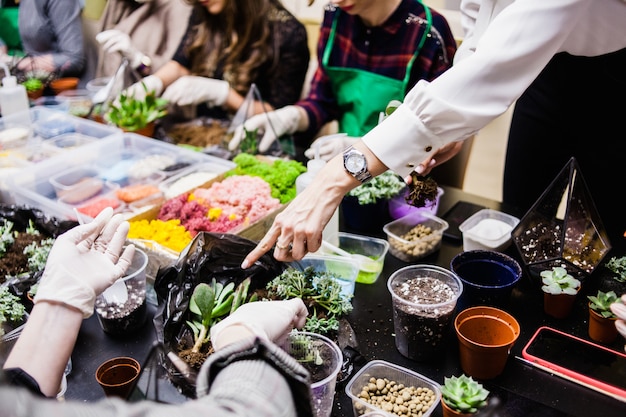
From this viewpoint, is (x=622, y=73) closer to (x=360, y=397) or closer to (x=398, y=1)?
(x=398, y=1)

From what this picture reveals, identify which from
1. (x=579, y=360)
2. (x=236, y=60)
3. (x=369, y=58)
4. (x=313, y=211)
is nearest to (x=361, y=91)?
(x=369, y=58)

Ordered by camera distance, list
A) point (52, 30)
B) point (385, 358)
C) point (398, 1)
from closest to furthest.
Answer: point (385, 358), point (398, 1), point (52, 30)

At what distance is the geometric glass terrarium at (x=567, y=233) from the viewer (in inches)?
53.3

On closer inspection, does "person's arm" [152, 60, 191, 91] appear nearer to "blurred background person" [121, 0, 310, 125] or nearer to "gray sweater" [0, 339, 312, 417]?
"blurred background person" [121, 0, 310, 125]

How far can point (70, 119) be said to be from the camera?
244cm

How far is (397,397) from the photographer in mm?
1073

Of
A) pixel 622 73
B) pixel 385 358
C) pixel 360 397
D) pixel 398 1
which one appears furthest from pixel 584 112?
pixel 360 397

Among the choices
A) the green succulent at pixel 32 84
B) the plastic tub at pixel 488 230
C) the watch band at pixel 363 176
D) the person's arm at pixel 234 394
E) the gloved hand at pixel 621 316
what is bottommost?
the green succulent at pixel 32 84

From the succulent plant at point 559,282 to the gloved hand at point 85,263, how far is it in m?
0.99

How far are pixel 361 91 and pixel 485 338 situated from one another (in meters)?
1.45

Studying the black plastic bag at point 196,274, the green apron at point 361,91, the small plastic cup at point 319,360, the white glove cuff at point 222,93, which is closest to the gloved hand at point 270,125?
the green apron at point 361,91

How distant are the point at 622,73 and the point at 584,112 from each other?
0.71 ft

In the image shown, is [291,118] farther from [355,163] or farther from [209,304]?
[209,304]

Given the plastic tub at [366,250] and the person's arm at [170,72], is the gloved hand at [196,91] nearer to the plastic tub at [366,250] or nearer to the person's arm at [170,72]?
the person's arm at [170,72]
